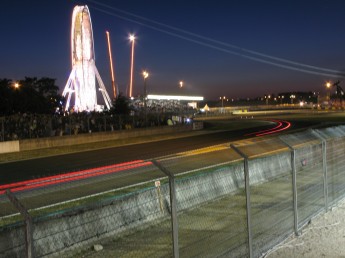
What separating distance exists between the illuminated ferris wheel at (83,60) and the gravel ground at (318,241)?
54557 mm

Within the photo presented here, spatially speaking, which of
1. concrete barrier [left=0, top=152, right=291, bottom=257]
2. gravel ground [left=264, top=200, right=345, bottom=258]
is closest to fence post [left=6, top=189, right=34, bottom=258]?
concrete barrier [left=0, top=152, right=291, bottom=257]

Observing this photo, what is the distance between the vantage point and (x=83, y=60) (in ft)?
210

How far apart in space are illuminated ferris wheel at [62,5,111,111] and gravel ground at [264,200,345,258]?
54557 mm

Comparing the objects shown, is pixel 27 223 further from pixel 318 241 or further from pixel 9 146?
pixel 9 146

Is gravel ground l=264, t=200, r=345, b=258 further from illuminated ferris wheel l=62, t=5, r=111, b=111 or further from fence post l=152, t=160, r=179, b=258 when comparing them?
illuminated ferris wheel l=62, t=5, r=111, b=111

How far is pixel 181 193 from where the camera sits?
297 inches

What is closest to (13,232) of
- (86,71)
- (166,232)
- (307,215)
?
(166,232)

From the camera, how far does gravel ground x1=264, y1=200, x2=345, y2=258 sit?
280 inches

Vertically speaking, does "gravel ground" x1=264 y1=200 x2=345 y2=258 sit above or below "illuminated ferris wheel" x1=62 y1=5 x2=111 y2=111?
below

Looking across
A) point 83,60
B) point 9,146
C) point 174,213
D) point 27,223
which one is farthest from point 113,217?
point 83,60

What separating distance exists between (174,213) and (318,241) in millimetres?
3625

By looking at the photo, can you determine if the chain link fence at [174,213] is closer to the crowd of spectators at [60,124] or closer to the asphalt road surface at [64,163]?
the asphalt road surface at [64,163]

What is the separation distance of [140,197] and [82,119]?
30209 mm

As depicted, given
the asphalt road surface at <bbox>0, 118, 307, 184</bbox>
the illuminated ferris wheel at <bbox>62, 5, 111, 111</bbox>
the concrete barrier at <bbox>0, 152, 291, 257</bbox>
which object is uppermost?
the illuminated ferris wheel at <bbox>62, 5, 111, 111</bbox>
